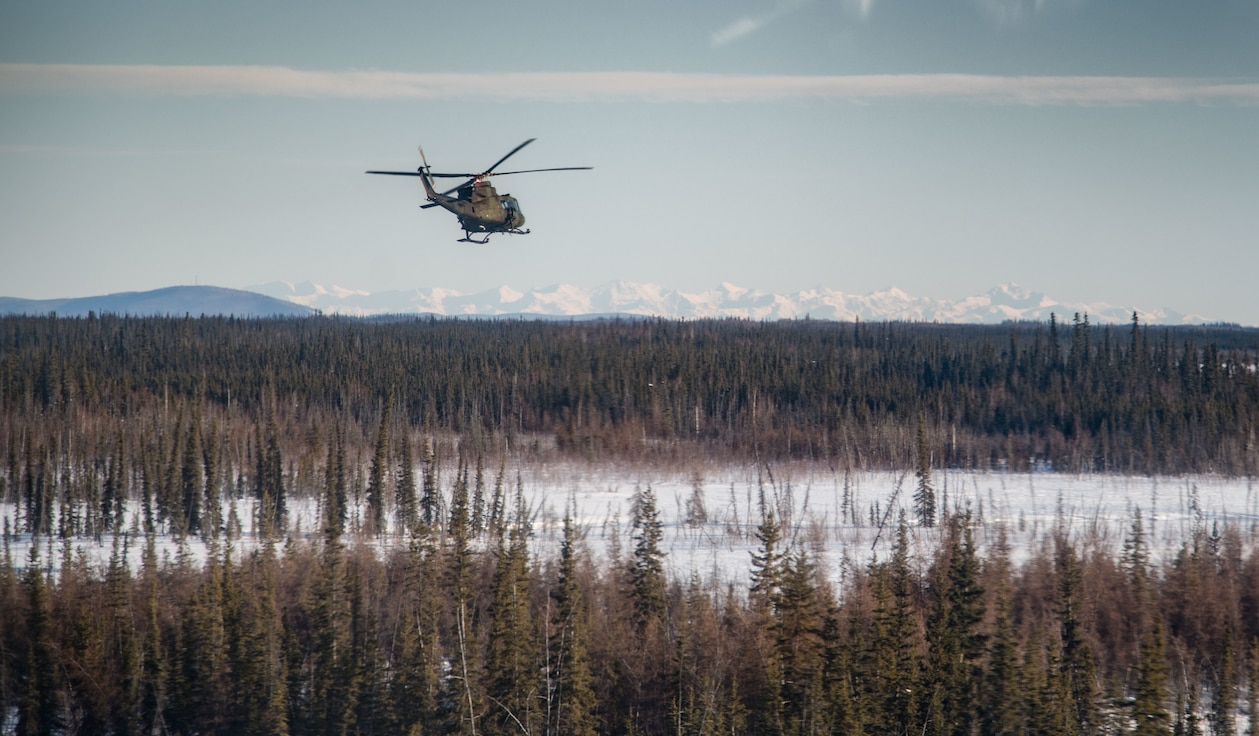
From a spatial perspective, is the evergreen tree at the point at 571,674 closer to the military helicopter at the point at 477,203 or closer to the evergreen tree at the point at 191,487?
the military helicopter at the point at 477,203

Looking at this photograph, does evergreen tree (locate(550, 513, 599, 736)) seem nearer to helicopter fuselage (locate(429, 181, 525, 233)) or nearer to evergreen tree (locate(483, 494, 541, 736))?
evergreen tree (locate(483, 494, 541, 736))

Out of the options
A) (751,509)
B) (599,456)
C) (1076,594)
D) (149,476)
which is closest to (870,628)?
(1076,594)

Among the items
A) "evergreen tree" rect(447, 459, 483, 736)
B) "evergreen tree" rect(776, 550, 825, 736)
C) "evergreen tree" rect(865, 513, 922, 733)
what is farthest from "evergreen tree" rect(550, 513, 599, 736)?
"evergreen tree" rect(865, 513, 922, 733)

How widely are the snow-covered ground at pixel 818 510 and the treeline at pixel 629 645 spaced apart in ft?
18.0

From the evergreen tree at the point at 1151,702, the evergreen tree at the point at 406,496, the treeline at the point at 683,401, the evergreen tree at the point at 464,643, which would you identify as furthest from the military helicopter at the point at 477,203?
the treeline at the point at 683,401

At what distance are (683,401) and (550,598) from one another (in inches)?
3251

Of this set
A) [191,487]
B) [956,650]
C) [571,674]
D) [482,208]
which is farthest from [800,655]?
[191,487]

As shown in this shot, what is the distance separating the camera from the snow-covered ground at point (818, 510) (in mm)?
72388

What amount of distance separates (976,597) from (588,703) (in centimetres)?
1689

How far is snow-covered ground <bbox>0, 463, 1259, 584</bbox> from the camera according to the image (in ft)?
237

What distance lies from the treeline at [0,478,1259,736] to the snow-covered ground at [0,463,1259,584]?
5472 mm

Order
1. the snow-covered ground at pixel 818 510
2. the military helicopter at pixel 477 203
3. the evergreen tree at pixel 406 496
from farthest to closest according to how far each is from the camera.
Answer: the evergreen tree at pixel 406 496 < the snow-covered ground at pixel 818 510 < the military helicopter at pixel 477 203

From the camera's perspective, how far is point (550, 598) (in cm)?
5706

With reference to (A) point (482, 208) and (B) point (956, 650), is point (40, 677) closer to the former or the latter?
(A) point (482, 208)
